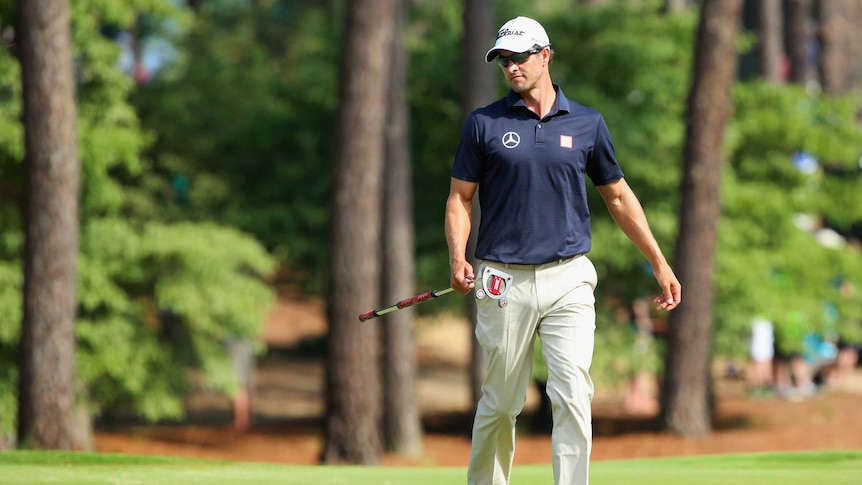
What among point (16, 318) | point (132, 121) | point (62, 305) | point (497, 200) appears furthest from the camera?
point (132, 121)

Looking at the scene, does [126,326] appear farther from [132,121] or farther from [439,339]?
[439,339]

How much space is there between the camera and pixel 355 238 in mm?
15719

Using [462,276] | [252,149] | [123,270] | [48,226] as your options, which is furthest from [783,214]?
[462,276]

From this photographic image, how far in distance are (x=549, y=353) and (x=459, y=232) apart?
2.14ft

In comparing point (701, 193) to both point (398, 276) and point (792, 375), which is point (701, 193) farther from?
point (792, 375)

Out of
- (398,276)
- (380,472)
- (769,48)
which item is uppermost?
(769,48)

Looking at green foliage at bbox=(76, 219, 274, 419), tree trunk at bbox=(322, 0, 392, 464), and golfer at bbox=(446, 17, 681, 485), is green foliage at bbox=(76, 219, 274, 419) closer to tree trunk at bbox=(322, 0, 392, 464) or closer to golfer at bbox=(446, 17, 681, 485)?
tree trunk at bbox=(322, 0, 392, 464)

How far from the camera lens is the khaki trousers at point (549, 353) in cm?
583

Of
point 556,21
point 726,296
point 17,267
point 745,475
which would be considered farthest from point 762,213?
point 745,475

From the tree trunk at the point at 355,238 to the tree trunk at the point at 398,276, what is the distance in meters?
2.49

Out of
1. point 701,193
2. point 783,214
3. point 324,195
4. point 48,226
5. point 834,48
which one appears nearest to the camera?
point 48,226

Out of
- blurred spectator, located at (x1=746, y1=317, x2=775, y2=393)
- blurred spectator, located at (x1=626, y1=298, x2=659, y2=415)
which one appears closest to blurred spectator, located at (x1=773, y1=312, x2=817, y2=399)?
blurred spectator, located at (x1=746, y1=317, x2=775, y2=393)

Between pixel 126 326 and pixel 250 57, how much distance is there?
25.1 ft

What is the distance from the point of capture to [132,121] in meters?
16.3
